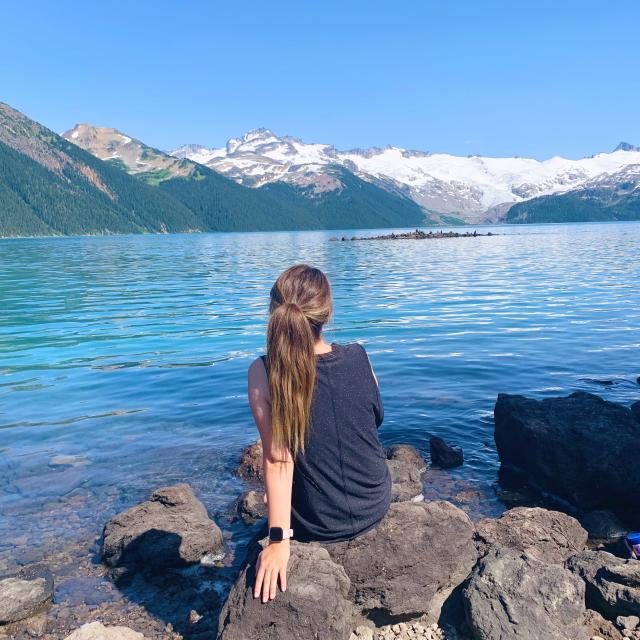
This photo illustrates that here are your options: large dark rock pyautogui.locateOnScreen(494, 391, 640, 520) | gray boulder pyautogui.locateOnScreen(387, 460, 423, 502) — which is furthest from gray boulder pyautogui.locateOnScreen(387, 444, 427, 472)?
large dark rock pyautogui.locateOnScreen(494, 391, 640, 520)

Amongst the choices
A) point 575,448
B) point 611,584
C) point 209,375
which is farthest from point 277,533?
point 209,375

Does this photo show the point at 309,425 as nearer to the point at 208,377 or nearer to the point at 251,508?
the point at 251,508

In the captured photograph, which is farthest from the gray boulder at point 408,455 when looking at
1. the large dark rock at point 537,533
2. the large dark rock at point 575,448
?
the large dark rock at point 537,533

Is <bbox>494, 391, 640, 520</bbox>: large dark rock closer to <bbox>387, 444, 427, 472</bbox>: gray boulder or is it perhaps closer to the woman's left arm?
<bbox>387, 444, 427, 472</bbox>: gray boulder

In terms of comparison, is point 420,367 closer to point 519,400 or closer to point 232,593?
point 519,400

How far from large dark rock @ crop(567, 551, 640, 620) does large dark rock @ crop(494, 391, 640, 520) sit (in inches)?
130

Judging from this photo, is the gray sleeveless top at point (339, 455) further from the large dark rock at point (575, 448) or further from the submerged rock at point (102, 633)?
the large dark rock at point (575, 448)

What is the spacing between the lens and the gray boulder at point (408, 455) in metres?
12.5

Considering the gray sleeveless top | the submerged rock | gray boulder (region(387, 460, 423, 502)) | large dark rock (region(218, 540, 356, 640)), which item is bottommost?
gray boulder (region(387, 460, 423, 502))

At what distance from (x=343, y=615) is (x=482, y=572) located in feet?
6.00

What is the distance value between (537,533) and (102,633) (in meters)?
5.75

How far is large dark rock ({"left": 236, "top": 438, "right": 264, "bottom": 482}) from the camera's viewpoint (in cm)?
1222

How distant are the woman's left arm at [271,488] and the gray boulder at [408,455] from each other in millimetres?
7538

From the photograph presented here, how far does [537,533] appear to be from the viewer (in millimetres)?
8461
